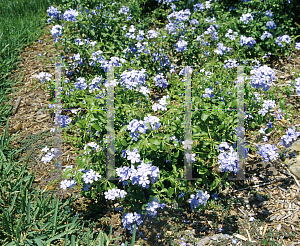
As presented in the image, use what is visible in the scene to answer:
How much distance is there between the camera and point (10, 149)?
2895 mm

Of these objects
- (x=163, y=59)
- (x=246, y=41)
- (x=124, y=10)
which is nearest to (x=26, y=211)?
(x=163, y=59)

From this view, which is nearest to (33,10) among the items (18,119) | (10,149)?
(18,119)

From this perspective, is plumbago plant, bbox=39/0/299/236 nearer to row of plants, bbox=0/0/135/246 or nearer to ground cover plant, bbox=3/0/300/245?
ground cover plant, bbox=3/0/300/245

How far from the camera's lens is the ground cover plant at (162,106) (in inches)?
81.3

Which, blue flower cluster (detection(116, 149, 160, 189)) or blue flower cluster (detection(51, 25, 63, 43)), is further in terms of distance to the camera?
blue flower cluster (detection(51, 25, 63, 43))

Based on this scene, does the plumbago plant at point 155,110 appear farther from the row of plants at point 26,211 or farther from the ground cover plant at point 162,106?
the row of plants at point 26,211

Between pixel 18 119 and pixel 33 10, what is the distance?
9.64 ft

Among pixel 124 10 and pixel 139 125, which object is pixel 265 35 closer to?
pixel 124 10

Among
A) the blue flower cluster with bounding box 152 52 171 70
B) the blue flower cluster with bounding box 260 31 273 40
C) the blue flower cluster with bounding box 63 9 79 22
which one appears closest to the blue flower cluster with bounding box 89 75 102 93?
the blue flower cluster with bounding box 152 52 171 70

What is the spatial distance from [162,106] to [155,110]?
0.10 m

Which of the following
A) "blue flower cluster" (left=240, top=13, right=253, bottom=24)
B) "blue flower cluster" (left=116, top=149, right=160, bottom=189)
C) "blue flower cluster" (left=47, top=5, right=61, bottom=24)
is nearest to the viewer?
"blue flower cluster" (left=116, top=149, right=160, bottom=189)

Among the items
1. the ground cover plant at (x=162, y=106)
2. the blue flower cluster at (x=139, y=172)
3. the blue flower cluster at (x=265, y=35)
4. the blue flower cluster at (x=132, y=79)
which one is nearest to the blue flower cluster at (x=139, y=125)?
the ground cover plant at (x=162, y=106)

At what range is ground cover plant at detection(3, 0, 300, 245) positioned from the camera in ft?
6.77

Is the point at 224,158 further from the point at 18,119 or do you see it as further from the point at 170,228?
the point at 18,119
